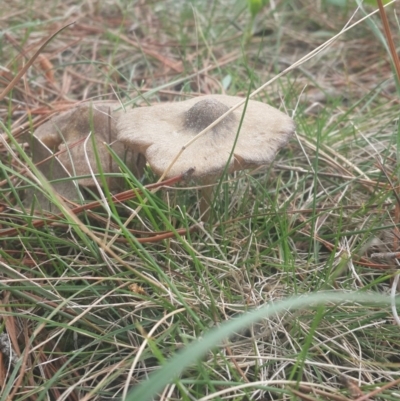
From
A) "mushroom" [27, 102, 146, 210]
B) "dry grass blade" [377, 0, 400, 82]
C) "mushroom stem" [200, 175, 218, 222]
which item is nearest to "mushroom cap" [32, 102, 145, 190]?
"mushroom" [27, 102, 146, 210]

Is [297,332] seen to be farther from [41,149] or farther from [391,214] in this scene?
[41,149]

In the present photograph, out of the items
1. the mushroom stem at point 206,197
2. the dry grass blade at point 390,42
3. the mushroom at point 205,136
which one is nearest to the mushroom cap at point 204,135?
the mushroom at point 205,136

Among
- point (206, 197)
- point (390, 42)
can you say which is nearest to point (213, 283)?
point (206, 197)

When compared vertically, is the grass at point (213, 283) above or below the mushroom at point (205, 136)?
below

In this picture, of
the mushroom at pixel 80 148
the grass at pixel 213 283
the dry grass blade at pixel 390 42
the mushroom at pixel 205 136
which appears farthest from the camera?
the mushroom at pixel 80 148

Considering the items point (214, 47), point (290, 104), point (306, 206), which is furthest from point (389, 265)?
point (214, 47)

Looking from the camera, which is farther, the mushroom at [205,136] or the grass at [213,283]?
the mushroom at [205,136]

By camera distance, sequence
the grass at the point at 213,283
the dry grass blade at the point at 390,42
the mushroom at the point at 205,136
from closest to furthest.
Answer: the grass at the point at 213,283 < the mushroom at the point at 205,136 < the dry grass blade at the point at 390,42

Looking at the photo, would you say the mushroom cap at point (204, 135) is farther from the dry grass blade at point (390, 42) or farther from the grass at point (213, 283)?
the dry grass blade at point (390, 42)
